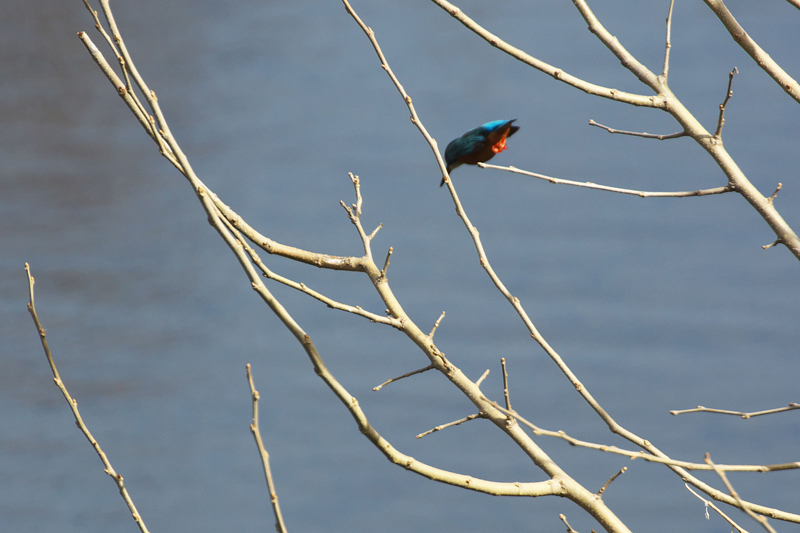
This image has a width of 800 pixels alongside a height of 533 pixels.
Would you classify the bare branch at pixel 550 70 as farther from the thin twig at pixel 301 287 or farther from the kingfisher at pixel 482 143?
the thin twig at pixel 301 287

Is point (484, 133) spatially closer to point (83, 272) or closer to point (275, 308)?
point (275, 308)

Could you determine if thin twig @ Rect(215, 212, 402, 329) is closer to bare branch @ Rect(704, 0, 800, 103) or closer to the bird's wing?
the bird's wing

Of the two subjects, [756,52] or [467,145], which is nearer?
[756,52]

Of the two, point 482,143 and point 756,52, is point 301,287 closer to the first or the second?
point 482,143

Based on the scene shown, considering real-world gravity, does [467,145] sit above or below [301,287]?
above

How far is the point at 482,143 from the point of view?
0.90m

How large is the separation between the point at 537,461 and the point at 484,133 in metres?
0.40

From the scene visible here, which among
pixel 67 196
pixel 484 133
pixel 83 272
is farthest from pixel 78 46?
pixel 484 133

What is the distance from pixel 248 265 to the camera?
606 millimetres

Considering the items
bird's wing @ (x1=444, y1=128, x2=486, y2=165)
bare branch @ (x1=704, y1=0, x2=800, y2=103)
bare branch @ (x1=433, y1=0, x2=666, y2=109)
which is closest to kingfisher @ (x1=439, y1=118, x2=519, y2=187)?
bird's wing @ (x1=444, y1=128, x2=486, y2=165)

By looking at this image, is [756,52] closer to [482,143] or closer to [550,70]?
[550,70]

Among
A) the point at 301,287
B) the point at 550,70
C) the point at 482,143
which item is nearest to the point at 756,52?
the point at 550,70

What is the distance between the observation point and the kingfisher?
890 mm

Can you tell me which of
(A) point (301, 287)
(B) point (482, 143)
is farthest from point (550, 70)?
(A) point (301, 287)
